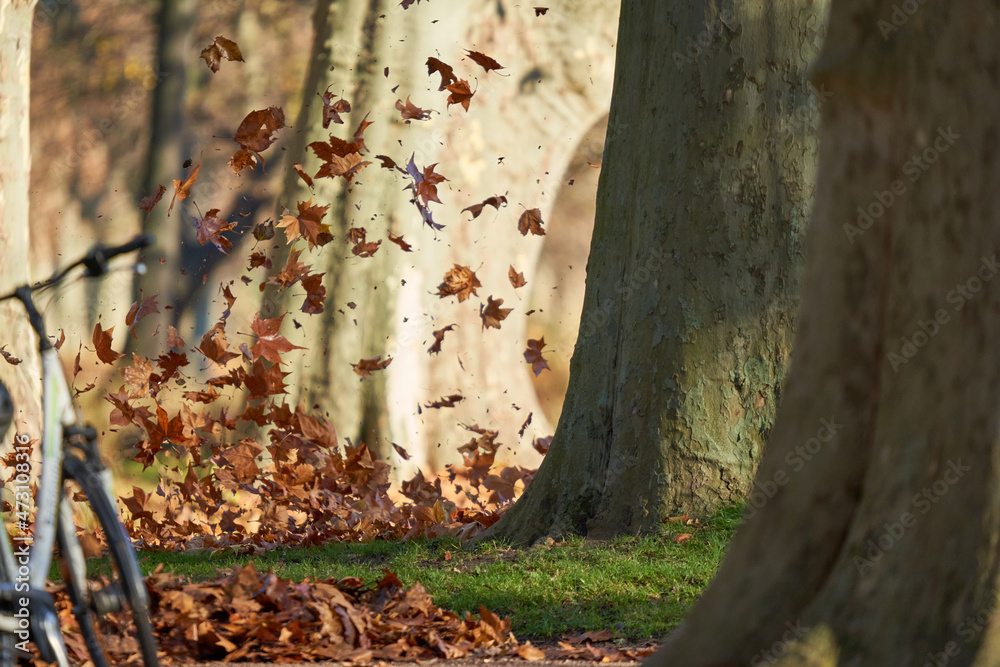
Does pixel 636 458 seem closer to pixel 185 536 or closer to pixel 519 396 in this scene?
pixel 185 536

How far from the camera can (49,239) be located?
9953 mm

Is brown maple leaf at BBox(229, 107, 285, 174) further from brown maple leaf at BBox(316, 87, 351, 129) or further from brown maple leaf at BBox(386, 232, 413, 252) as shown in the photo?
brown maple leaf at BBox(386, 232, 413, 252)

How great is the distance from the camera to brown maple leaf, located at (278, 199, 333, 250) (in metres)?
7.48

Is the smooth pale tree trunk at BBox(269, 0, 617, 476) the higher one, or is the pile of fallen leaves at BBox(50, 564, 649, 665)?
the smooth pale tree trunk at BBox(269, 0, 617, 476)

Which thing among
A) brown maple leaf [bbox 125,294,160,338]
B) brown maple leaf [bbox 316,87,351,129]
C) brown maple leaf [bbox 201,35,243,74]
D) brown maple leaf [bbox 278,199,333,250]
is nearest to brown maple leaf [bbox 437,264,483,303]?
brown maple leaf [bbox 278,199,333,250]

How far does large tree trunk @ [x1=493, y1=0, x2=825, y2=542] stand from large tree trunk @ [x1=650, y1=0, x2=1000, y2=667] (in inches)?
90.1

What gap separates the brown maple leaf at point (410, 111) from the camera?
802 centimetres

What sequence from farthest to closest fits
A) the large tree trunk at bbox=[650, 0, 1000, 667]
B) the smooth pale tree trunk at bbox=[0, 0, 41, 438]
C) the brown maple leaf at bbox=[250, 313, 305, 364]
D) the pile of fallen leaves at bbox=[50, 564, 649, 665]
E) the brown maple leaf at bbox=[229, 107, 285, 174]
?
the brown maple leaf at bbox=[250, 313, 305, 364] → the smooth pale tree trunk at bbox=[0, 0, 41, 438] → the brown maple leaf at bbox=[229, 107, 285, 174] → the pile of fallen leaves at bbox=[50, 564, 649, 665] → the large tree trunk at bbox=[650, 0, 1000, 667]

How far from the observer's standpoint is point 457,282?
8938 millimetres

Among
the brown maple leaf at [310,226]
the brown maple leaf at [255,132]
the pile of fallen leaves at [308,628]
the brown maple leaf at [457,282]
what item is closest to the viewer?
the pile of fallen leaves at [308,628]

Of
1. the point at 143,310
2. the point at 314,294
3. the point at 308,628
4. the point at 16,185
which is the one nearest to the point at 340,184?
the point at 314,294

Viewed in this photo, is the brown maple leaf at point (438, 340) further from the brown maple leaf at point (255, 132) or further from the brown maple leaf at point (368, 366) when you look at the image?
the brown maple leaf at point (255, 132)

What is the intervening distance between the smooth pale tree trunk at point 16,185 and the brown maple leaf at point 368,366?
243 cm

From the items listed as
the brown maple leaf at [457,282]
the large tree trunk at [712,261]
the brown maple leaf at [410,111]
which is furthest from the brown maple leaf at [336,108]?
the large tree trunk at [712,261]
